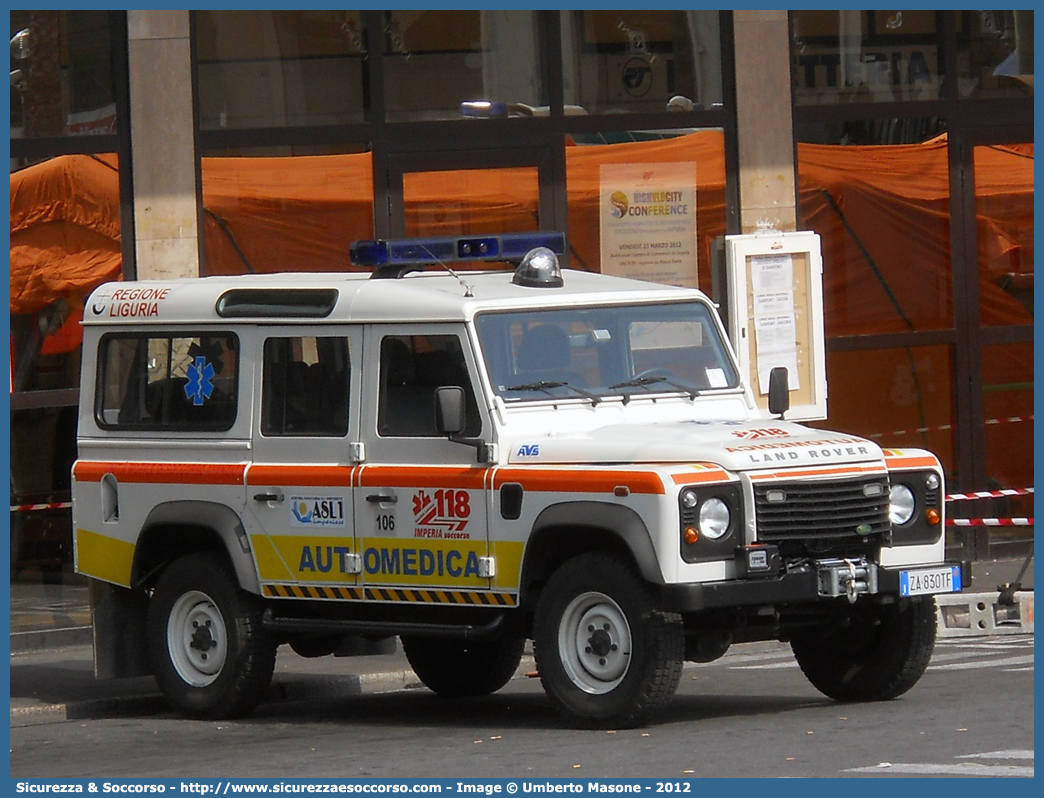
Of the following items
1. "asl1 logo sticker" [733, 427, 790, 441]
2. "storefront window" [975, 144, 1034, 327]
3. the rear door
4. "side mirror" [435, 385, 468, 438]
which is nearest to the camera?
"asl1 logo sticker" [733, 427, 790, 441]

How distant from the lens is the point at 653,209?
1644cm

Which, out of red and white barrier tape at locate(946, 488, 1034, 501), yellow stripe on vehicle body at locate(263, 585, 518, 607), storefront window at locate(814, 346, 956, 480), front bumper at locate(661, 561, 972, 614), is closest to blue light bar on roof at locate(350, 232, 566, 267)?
yellow stripe on vehicle body at locate(263, 585, 518, 607)

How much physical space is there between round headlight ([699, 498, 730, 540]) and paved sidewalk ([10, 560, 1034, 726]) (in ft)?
12.4

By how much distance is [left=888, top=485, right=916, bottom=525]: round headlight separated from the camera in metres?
9.95

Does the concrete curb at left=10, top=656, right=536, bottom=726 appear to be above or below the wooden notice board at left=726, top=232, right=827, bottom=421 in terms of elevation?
below

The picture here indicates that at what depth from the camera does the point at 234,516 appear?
1091 cm

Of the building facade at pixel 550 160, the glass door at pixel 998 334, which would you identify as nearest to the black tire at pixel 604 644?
the building facade at pixel 550 160

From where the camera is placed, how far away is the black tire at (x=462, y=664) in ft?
38.3

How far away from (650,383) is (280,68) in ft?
20.8

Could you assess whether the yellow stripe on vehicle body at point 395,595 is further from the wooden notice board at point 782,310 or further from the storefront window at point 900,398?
the storefront window at point 900,398

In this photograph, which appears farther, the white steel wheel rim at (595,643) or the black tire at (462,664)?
the black tire at (462,664)

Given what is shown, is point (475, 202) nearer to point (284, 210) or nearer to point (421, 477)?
point (284, 210)

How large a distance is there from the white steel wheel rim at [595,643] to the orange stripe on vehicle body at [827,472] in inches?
35.6

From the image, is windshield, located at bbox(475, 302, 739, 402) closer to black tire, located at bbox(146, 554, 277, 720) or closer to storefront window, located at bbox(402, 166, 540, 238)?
black tire, located at bbox(146, 554, 277, 720)
